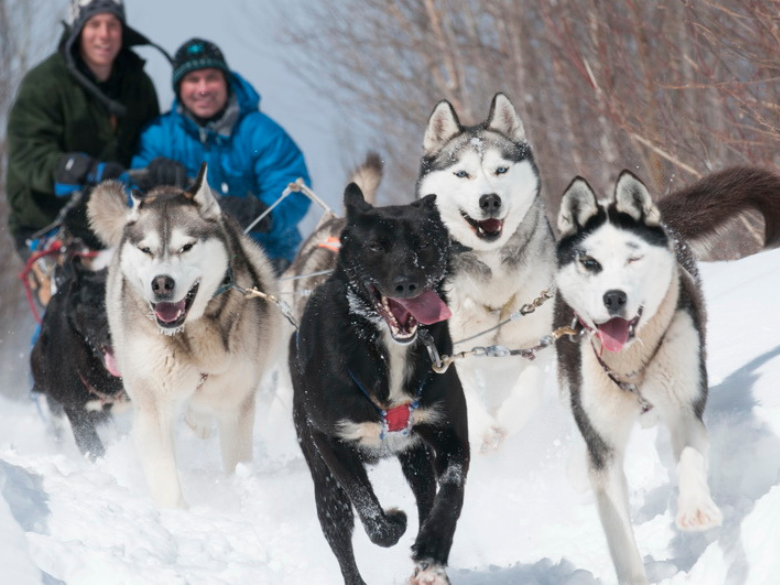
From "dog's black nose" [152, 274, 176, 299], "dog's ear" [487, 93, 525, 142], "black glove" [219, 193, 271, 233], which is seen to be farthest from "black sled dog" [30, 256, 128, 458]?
"dog's ear" [487, 93, 525, 142]

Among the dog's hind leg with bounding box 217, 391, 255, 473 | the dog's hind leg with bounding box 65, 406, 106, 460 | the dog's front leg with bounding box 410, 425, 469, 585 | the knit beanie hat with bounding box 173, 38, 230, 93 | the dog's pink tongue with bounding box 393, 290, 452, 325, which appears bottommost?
the dog's hind leg with bounding box 65, 406, 106, 460

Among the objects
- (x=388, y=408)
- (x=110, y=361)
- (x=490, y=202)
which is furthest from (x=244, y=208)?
(x=388, y=408)

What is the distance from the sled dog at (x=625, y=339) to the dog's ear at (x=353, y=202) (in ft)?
2.10

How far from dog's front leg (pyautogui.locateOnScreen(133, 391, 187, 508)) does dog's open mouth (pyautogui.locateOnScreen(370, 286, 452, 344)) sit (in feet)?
5.19

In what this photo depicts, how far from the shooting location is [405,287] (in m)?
3.06

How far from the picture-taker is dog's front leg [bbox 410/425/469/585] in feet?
9.37

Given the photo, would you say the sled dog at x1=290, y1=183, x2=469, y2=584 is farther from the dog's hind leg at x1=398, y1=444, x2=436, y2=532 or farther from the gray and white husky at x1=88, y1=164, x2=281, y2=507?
the gray and white husky at x1=88, y1=164, x2=281, y2=507

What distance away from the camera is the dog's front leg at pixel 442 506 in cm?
286

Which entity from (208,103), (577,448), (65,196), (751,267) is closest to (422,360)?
(577,448)

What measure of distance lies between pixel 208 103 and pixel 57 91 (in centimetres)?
90

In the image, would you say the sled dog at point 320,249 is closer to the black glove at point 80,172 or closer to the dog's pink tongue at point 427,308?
the black glove at point 80,172

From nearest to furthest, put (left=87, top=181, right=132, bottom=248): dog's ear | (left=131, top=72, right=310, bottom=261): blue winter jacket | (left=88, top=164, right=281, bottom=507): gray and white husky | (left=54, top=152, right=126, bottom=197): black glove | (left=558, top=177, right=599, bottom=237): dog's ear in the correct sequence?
(left=558, top=177, right=599, bottom=237): dog's ear < (left=88, top=164, right=281, bottom=507): gray and white husky < (left=87, top=181, right=132, bottom=248): dog's ear < (left=54, top=152, right=126, bottom=197): black glove < (left=131, top=72, right=310, bottom=261): blue winter jacket

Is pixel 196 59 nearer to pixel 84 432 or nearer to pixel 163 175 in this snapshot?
pixel 163 175

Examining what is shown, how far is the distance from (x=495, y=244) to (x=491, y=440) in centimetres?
83
